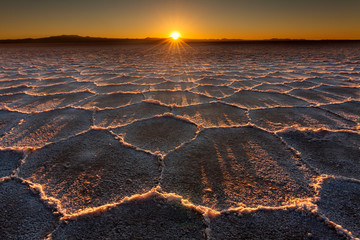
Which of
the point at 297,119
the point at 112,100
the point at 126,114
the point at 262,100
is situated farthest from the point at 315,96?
the point at 112,100

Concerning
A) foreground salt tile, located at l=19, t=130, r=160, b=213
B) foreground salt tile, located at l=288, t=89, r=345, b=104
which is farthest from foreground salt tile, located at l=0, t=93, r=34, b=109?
foreground salt tile, located at l=288, t=89, r=345, b=104

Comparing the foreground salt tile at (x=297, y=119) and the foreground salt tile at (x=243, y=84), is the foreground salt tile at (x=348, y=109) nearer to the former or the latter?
the foreground salt tile at (x=297, y=119)

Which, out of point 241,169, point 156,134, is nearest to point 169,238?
point 241,169

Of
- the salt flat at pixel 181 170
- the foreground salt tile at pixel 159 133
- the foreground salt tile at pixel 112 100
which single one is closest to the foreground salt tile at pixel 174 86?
the foreground salt tile at pixel 112 100

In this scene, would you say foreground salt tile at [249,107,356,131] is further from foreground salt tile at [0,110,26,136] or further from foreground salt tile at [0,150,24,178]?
foreground salt tile at [0,110,26,136]

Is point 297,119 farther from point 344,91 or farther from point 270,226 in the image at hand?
point 344,91

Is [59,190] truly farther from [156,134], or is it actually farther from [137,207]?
[156,134]
